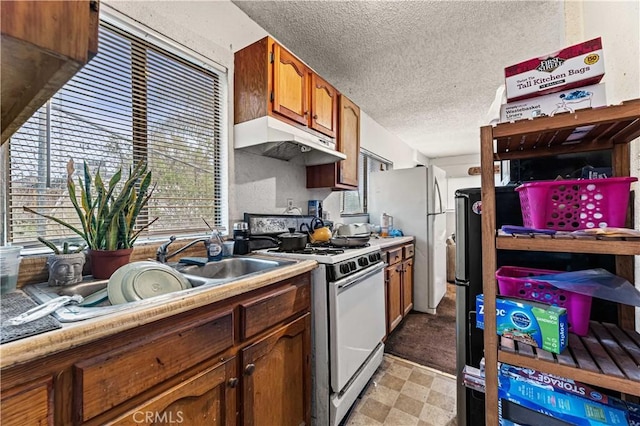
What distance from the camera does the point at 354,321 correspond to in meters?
1.58

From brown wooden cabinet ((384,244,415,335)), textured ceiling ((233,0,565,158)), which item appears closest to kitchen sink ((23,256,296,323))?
brown wooden cabinet ((384,244,415,335))

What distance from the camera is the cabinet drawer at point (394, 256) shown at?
2459mm

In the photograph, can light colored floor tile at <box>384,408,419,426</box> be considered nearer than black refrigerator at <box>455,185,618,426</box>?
No

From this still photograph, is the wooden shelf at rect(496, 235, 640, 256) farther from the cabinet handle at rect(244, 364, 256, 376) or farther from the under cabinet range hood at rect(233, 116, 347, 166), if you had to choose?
the under cabinet range hood at rect(233, 116, 347, 166)

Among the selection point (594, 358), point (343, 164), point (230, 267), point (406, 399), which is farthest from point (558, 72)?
point (406, 399)

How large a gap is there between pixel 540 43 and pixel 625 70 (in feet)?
5.24

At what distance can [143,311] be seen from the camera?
710 mm

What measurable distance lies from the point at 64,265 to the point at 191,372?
0.63m

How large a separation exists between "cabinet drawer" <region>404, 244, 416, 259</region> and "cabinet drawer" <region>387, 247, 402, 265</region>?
165mm

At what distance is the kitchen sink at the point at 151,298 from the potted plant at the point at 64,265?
25mm

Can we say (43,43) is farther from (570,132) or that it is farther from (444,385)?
(444,385)

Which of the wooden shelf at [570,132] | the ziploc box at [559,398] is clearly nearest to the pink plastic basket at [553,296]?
the ziploc box at [559,398]

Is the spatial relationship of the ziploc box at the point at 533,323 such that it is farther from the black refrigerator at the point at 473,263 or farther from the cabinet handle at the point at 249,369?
the cabinet handle at the point at 249,369

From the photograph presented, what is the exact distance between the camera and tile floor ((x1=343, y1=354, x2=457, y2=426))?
151 cm
